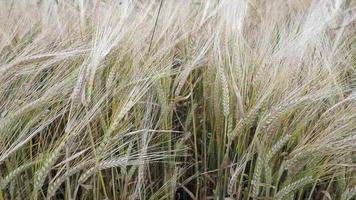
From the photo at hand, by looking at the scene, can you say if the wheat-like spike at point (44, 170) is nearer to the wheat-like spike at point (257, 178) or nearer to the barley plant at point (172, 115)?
the barley plant at point (172, 115)

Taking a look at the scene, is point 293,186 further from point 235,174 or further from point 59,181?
point 59,181

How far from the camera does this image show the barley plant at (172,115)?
41.5 inches

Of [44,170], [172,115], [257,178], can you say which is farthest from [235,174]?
[44,170]

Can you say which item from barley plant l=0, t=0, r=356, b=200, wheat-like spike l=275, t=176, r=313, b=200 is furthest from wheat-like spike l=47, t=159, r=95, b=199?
wheat-like spike l=275, t=176, r=313, b=200

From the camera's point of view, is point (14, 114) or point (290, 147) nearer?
point (14, 114)

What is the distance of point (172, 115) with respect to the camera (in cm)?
126

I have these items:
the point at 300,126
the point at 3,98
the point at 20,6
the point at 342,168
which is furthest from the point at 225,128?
the point at 20,6

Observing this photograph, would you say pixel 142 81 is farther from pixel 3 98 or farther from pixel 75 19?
pixel 75 19

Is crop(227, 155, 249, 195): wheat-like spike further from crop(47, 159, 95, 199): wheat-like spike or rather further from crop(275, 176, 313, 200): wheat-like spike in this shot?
crop(47, 159, 95, 199): wheat-like spike

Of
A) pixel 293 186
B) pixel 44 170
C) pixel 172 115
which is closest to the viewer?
pixel 44 170

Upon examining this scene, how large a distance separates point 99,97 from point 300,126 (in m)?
0.47

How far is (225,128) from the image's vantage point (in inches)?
44.9

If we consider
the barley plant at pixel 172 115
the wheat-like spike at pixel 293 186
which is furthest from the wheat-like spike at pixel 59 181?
the wheat-like spike at pixel 293 186

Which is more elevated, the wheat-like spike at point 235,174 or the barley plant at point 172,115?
the barley plant at point 172,115
